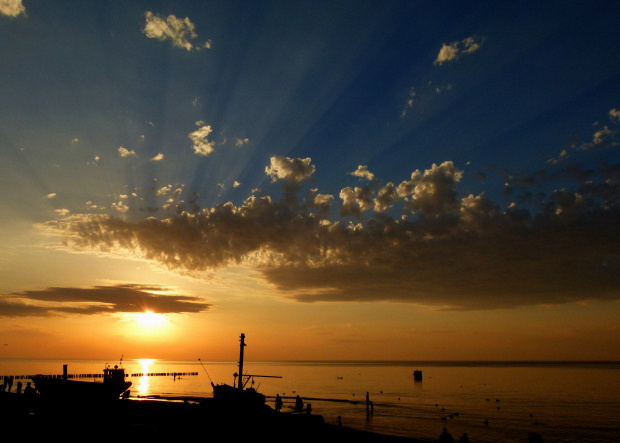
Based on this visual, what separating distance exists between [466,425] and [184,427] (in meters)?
42.0

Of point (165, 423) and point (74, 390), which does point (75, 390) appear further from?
point (165, 423)

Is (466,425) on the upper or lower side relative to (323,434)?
lower

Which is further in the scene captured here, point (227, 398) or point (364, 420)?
point (364, 420)

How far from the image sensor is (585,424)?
2191 inches

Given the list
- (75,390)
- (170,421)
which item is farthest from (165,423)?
(75,390)

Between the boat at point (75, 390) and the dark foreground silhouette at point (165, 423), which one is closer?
the dark foreground silhouette at point (165, 423)

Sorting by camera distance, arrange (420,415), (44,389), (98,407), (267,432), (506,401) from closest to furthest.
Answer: (267,432), (98,407), (44,389), (420,415), (506,401)

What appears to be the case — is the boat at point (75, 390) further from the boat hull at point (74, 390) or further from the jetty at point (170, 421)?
the jetty at point (170, 421)

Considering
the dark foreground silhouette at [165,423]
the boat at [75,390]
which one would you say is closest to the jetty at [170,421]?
the dark foreground silhouette at [165,423]

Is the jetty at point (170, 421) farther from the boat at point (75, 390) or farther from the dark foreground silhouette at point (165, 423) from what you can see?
the boat at point (75, 390)

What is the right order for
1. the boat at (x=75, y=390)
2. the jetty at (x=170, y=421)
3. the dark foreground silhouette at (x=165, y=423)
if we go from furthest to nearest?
1. the boat at (x=75, y=390)
2. the jetty at (x=170, y=421)
3. the dark foreground silhouette at (x=165, y=423)

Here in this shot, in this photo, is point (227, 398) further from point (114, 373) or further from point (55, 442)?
point (114, 373)

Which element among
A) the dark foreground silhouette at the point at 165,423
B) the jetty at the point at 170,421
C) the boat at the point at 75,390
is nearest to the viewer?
the dark foreground silhouette at the point at 165,423

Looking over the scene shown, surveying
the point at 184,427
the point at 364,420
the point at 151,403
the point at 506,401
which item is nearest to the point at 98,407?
the point at 151,403
